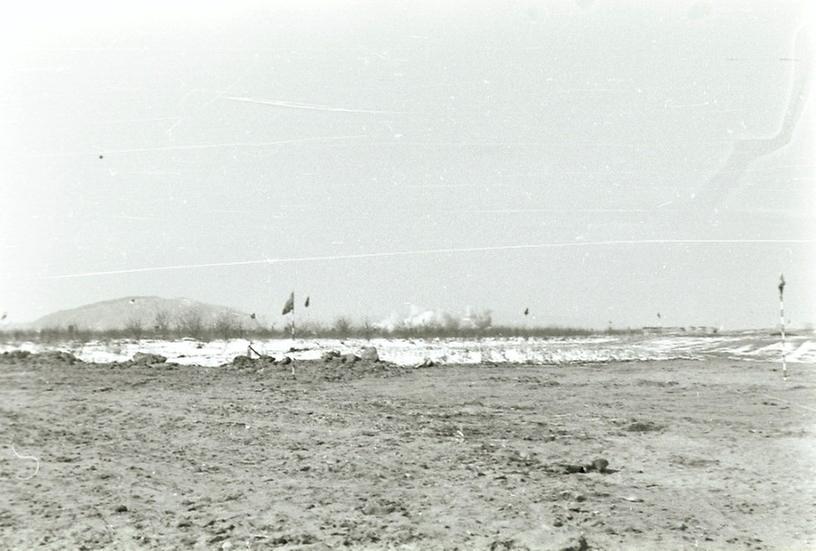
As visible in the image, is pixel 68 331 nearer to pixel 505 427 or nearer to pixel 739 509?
pixel 505 427

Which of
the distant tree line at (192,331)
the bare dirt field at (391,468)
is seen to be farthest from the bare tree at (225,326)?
the bare dirt field at (391,468)

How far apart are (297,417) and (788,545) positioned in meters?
5.80

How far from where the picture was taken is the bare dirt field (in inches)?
175

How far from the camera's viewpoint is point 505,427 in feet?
27.3

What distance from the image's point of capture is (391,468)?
240 inches

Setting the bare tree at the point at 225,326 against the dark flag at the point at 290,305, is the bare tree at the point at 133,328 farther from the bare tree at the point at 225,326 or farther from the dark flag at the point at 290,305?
the dark flag at the point at 290,305

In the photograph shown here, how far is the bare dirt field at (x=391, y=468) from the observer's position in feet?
14.6

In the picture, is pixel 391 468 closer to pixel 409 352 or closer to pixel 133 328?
pixel 409 352

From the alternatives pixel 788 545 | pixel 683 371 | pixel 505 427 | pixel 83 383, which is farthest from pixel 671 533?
pixel 683 371

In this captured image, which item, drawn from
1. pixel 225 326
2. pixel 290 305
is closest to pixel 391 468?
pixel 290 305

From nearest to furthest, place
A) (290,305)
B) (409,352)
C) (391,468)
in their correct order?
(391,468), (290,305), (409,352)

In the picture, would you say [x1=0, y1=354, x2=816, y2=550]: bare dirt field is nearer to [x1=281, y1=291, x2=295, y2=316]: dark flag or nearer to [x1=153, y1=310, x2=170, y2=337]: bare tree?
[x1=281, y1=291, x2=295, y2=316]: dark flag

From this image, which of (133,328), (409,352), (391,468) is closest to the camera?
(391,468)

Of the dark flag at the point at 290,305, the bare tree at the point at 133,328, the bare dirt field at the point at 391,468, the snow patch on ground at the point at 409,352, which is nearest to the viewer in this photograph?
the bare dirt field at the point at 391,468
